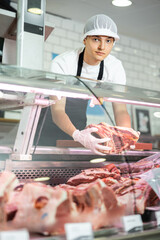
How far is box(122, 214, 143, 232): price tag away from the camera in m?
1.16

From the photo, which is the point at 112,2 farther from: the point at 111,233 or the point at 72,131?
the point at 111,233

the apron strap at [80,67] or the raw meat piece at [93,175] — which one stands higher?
the apron strap at [80,67]

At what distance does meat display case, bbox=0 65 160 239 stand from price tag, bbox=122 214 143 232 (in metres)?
0.03

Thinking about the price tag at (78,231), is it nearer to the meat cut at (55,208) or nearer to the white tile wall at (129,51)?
the meat cut at (55,208)

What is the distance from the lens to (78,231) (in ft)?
3.35

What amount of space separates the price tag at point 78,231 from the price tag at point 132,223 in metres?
0.16

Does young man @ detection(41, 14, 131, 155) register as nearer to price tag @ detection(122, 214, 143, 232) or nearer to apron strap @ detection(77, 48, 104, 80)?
apron strap @ detection(77, 48, 104, 80)

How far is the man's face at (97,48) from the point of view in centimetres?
229

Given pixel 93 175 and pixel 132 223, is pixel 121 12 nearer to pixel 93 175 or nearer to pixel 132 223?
pixel 93 175

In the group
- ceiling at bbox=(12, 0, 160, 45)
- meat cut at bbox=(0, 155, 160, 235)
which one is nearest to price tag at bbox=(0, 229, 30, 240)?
meat cut at bbox=(0, 155, 160, 235)

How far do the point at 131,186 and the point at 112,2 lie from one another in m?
3.92

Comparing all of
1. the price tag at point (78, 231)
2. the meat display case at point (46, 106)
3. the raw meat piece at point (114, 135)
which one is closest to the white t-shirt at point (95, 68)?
the meat display case at point (46, 106)

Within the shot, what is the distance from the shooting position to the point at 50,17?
5281mm

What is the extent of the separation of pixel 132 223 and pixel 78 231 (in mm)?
248
